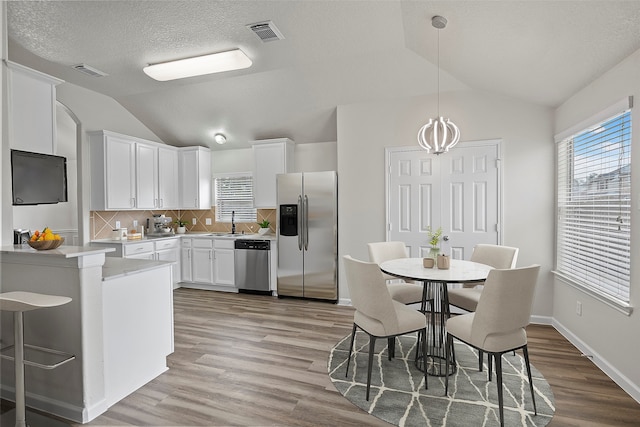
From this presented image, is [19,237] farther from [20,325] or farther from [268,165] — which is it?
[268,165]

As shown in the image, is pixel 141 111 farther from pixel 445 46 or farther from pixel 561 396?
pixel 561 396

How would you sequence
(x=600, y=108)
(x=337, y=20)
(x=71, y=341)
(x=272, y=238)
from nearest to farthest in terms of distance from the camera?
(x=71, y=341)
(x=600, y=108)
(x=337, y=20)
(x=272, y=238)

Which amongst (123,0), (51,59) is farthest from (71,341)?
(51,59)

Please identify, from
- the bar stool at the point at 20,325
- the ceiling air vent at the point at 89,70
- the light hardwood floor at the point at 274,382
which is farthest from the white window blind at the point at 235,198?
the bar stool at the point at 20,325

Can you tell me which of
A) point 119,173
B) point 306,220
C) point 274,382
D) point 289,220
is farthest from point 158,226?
point 274,382

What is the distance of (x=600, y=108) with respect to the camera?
2781 mm

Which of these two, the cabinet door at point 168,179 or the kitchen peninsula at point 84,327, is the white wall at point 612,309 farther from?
the cabinet door at point 168,179

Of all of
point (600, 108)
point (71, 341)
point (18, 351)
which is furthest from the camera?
point (600, 108)

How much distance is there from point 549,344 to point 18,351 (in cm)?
418

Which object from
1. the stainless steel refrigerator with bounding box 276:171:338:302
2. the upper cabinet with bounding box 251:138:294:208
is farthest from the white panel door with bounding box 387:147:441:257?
the upper cabinet with bounding box 251:138:294:208

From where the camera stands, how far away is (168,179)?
18.2ft

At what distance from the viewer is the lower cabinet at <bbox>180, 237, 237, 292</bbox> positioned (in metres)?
5.25

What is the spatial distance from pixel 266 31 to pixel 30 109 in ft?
6.81

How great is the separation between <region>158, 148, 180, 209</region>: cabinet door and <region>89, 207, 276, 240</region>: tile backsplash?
1.33 ft
